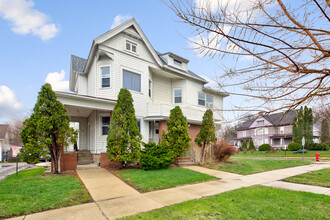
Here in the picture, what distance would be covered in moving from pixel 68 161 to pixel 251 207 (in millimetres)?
9031

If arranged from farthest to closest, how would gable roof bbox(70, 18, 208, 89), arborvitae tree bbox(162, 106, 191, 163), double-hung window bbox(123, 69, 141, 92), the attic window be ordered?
the attic window < double-hung window bbox(123, 69, 141, 92) < gable roof bbox(70, 18, 208, 89) < arborvitae tree bbox(162, 106, 191, 163)

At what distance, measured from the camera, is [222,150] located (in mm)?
13273

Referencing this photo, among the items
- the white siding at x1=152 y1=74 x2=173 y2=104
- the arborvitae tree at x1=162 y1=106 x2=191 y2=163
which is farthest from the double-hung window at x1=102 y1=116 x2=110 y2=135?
the white siding at x1=152 y1=74 x2=173 y2=104

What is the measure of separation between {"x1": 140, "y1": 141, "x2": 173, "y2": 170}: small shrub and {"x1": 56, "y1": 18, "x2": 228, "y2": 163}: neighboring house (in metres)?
3.31

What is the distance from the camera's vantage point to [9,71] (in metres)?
14.0

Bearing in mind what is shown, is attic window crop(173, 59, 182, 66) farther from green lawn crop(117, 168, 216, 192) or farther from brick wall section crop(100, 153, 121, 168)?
green lawn crop(117, 168, 216, 192)

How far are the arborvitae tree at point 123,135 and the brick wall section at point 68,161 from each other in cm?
187

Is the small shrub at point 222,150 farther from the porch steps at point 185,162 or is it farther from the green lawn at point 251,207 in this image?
the green lawn at point 251,207

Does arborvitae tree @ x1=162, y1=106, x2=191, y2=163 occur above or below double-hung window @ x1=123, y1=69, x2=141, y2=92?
below

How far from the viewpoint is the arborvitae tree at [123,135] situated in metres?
10.4

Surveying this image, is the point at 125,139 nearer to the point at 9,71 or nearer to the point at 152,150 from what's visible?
→ the point at 152,150

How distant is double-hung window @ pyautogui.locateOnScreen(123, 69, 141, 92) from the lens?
13.8 meters

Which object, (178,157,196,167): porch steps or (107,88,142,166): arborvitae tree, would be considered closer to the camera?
(107,88,142,166): arborvitae tree

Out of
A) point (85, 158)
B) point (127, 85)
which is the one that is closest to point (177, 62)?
point (127, 85)
